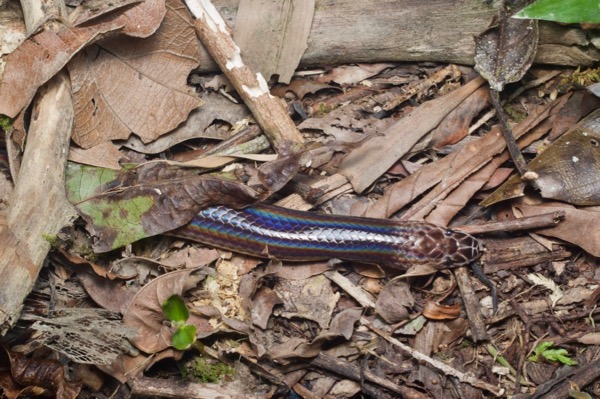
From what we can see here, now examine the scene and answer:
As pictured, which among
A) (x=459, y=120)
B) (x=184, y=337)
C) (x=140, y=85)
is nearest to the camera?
(x=184, y=337)

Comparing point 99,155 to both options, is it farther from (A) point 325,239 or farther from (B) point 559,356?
(B) point 559,356

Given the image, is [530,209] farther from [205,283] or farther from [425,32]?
[205,283]

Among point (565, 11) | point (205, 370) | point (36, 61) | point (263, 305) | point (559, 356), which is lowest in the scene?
point (559, 356)

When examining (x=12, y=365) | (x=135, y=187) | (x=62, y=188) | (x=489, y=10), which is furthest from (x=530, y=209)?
(x=12, y=365)

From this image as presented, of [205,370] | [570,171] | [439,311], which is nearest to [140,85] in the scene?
[205,370]

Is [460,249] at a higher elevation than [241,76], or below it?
below

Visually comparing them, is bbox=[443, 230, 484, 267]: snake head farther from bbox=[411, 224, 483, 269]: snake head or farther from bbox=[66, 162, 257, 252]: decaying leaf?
bbox=[66, 162, 257, 252]: decaying leaf

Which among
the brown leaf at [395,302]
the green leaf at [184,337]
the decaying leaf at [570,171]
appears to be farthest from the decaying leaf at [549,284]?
the green leaf at [184,337]

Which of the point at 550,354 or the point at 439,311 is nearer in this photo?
the point at 550,354
